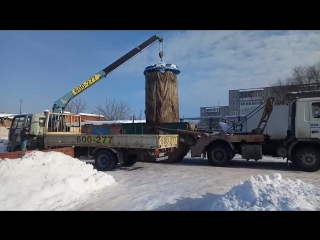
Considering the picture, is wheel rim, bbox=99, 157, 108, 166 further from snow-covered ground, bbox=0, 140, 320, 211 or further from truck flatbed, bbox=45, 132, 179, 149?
snow-covered ground, bbox=0, 140, 320, 211

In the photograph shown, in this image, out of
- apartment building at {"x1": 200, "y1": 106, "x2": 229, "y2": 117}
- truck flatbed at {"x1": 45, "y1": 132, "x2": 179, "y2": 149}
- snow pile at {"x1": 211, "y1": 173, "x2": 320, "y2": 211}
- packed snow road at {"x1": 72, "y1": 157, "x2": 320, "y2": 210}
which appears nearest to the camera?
snow pile at {"x1": 211, "y1": 173, "x2": 320, "y2": 211}

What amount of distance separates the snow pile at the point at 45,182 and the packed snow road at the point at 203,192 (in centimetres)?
41

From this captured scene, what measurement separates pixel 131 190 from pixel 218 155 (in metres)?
5.42

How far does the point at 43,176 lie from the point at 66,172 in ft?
2.26

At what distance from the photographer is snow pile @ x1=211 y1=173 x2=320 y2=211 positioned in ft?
12.5

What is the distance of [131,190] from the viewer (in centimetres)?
622

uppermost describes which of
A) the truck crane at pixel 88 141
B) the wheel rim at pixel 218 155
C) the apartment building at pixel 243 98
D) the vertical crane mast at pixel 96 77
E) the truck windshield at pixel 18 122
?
the apartment building at pixel 243 98

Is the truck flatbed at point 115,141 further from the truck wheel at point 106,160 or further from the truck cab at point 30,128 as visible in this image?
the truck cab at point 30,128

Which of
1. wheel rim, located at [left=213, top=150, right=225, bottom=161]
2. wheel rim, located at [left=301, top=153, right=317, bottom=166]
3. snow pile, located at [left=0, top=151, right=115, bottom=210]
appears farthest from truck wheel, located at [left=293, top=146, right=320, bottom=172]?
snow pile, located at [left=0, top=151, right=115, bottom=210]

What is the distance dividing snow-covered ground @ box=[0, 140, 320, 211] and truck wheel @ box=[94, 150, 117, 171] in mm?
1260

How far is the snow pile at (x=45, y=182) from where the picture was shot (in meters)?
4.83

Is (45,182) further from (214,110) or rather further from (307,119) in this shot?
(214,110)

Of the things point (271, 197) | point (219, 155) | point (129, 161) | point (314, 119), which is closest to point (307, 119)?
point (314, 119)

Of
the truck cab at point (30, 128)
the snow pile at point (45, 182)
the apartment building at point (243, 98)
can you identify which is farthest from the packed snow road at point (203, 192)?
the apartment building at point (243, 98)
